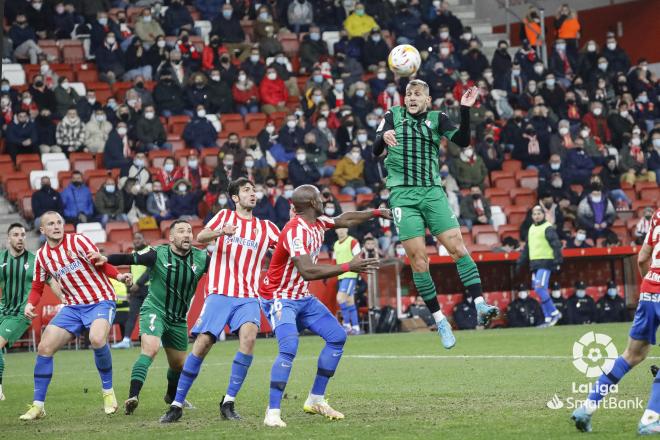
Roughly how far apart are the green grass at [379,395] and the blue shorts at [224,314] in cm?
84

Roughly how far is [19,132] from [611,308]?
13411 mm

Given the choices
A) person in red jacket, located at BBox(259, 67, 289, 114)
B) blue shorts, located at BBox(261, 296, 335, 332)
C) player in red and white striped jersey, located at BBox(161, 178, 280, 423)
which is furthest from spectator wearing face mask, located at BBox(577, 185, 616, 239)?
blue shorts, located at BBox(261, 296, 335, 332)

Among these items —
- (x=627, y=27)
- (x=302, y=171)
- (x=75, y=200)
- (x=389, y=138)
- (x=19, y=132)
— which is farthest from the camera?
(x=627, y=27)

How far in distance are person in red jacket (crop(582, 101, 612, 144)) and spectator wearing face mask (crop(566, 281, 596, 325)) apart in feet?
22.2

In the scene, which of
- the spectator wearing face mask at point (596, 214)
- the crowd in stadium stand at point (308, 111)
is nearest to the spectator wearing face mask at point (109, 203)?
the crowd in stadium stand at point (308, 111)

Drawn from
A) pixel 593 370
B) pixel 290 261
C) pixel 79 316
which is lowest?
pixel 593 370

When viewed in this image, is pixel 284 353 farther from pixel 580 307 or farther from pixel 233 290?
pixel 580 307

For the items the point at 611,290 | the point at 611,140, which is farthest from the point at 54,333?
the point at 611,140

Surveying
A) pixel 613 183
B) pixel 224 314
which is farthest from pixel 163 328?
pixel 613 183

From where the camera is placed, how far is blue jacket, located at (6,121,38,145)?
25.6 m

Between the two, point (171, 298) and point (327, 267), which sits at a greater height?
point (327, 267)

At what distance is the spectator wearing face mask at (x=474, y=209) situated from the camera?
26.8 meters

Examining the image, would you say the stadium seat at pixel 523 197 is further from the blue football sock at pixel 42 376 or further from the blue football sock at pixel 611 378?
the blue football sock at pixel 611 378

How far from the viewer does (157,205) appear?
2512 cm
